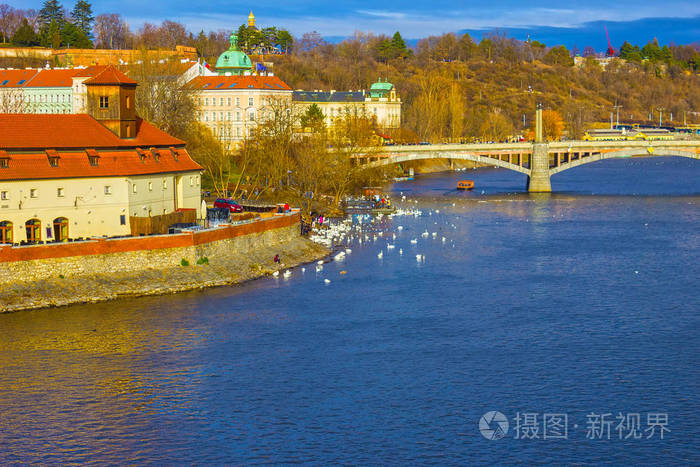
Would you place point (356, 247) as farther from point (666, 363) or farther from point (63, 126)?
point (666, 363)

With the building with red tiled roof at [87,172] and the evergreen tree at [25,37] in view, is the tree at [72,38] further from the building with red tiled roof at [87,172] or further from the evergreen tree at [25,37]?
the building with red tiled roof at [87,172]

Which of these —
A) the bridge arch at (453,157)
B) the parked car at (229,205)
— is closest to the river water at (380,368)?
the parked car at (229,205)

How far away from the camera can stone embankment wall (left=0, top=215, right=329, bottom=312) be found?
46.4m

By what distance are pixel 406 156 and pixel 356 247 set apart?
41420 millimetres

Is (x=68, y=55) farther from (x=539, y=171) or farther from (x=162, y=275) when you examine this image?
(x=162, y=275)

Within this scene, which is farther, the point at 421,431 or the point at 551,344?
the point at 551,344

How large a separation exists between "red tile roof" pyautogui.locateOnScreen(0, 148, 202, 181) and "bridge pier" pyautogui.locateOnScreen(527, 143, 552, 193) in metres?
53.4

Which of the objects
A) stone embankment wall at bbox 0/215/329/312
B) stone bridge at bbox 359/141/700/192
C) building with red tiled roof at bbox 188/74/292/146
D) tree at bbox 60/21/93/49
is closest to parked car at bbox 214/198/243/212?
stone embankment wall at bbox 0/215/329/312

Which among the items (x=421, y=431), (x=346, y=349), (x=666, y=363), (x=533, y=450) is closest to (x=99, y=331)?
(x=346, y=349)

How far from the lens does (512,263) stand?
2314 inches

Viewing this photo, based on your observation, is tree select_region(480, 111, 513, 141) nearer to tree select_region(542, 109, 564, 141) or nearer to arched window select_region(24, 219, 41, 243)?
tree select_region(542, 109, 564, 141)

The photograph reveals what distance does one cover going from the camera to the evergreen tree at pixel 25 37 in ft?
553

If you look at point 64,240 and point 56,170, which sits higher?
point 56,170

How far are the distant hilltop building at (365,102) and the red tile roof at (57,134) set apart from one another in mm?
87612
